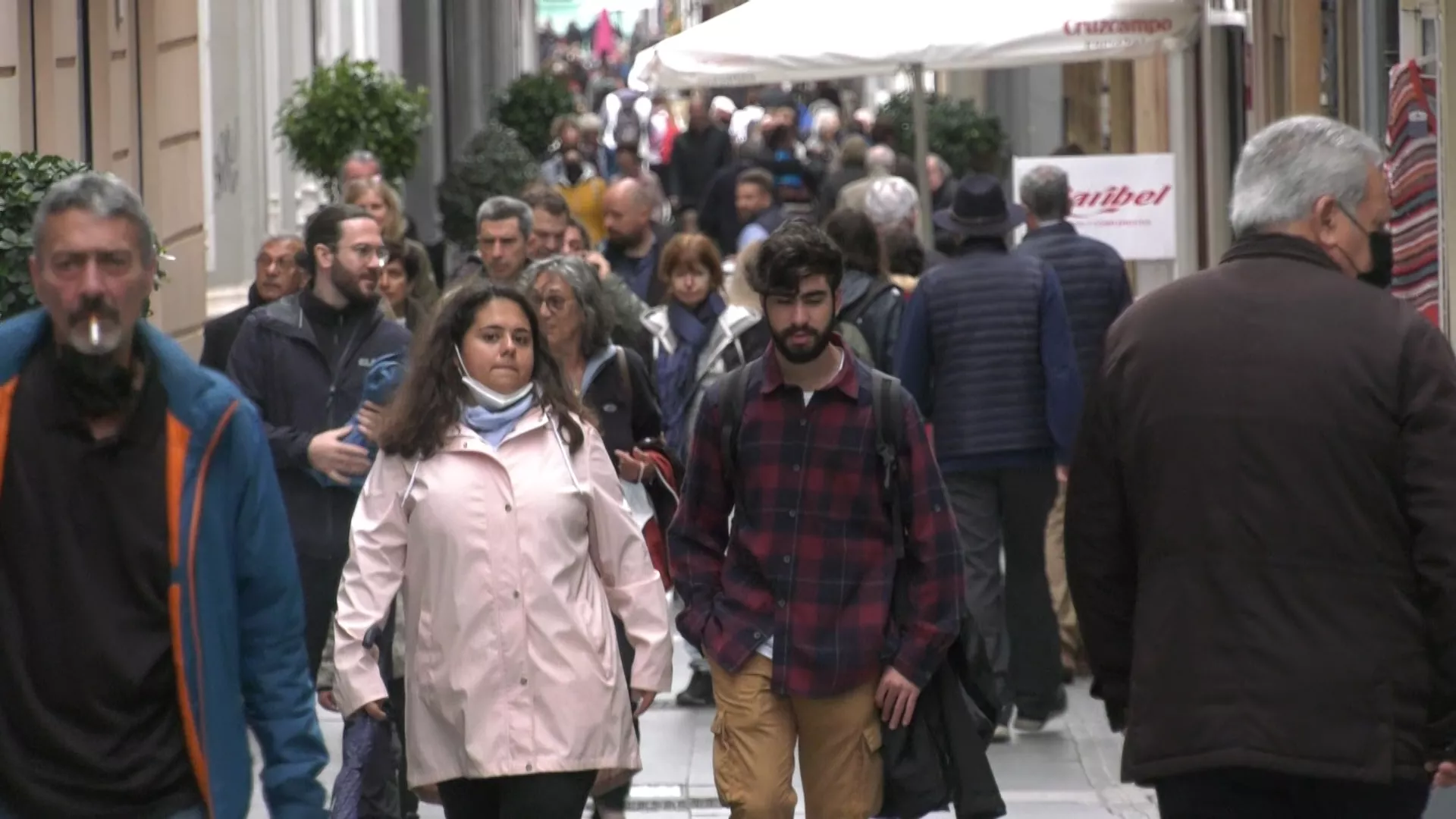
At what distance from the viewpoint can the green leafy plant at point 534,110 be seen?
30531 millimetres

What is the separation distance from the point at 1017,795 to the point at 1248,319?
458 cm

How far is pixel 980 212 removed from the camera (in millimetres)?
9969

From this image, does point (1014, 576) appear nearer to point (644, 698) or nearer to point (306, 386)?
point (306, 386)

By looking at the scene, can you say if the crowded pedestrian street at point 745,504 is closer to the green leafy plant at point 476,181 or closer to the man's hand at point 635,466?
the man's hand at point 635,466

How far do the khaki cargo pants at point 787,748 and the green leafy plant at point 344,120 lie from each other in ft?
38.6

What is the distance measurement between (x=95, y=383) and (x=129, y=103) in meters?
9.33

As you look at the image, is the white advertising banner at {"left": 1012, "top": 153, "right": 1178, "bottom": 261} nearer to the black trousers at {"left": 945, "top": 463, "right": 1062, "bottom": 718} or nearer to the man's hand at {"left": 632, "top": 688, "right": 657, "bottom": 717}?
the black trousers at {"left": 945, "top": 463, "right": 1062, "bottom": 718}

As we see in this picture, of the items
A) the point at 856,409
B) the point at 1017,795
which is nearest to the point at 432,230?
the point at 1017,795

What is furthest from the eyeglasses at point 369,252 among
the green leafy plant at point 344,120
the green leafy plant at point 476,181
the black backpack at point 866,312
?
the green leafy plant at point 476,181

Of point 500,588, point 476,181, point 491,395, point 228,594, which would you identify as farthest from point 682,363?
point 476,181

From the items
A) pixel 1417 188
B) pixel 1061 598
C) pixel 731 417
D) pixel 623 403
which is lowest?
pixel 1061 598

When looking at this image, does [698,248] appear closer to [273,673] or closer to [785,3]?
[785,3]

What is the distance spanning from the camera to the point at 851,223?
35.5 feet

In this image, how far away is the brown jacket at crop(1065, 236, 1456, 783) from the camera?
4.48 m
